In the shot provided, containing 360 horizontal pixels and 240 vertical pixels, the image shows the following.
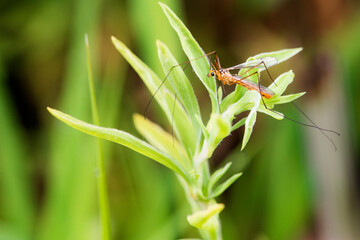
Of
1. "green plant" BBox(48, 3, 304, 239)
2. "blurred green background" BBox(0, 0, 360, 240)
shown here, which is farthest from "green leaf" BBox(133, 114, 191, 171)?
"blurred green background" BBox(0, 0, 360, 240)

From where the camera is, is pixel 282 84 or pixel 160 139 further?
pixel 160 139

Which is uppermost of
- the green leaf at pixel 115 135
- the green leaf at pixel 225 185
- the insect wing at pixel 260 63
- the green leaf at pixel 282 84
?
the insect wing at pixel 260 63

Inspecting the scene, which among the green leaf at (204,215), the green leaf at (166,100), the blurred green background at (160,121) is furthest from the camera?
the blurred green background at (160,121)

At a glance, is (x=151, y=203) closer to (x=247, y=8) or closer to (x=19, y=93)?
(x=19, y=93)

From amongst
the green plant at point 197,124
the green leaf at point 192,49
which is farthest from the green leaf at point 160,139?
the green leaf at point 192,49

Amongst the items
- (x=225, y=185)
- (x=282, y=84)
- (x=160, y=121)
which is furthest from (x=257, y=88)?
(x=160, y=121)

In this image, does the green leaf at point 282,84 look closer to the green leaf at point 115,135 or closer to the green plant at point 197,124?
the green plant at point 197,124

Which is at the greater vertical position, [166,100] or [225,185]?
[166,100]

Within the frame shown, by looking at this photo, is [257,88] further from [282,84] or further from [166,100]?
[166,100]
